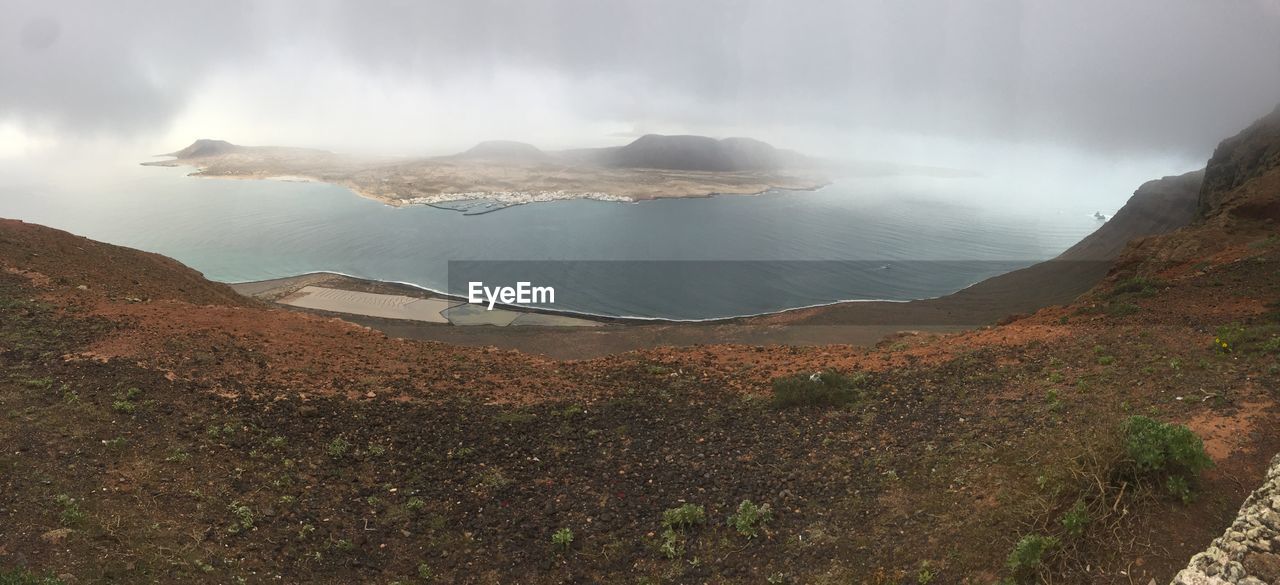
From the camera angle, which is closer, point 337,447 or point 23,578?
point 23,578

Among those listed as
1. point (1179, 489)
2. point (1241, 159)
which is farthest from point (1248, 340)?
point (1241, 159)

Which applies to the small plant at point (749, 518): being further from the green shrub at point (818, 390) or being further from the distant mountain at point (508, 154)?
the distant mountain at point (508, 154)

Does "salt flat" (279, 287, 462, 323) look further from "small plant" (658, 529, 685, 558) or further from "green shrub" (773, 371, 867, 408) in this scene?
"small plant" (658, 529, 685, 558)

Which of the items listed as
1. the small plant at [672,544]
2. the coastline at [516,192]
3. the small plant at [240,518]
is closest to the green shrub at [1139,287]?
the small plant at [672,544]

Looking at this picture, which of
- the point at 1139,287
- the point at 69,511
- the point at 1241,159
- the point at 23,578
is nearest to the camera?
the point at 23,578

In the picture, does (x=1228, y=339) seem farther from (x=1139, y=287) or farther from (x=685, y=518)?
(x=685, y=518)
